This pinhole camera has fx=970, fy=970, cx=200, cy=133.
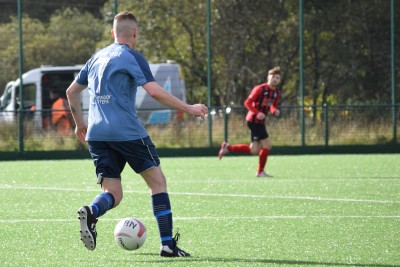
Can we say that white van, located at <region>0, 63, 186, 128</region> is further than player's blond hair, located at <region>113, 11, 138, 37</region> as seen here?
Yes

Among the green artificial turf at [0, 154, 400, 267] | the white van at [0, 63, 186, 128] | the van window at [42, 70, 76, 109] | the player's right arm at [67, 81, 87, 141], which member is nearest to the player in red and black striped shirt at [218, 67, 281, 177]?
the green artificial turf at [0, 154, 400, 267]

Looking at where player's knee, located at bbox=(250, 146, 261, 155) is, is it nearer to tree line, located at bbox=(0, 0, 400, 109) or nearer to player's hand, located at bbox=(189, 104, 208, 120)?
tree line, located at bbox=(0, 0, 400, 109)

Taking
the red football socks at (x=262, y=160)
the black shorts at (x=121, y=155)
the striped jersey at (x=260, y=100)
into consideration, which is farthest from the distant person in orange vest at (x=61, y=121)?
the black shorts at (x=121, y=155)

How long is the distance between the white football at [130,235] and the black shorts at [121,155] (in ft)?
1.28

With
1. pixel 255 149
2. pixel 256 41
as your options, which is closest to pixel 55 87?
pixel 256 41

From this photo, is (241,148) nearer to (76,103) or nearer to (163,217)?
(76,103)

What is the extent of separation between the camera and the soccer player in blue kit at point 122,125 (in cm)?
708

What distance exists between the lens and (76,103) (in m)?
7.67

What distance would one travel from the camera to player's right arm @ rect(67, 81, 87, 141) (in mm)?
7594

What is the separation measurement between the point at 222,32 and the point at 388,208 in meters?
18.7

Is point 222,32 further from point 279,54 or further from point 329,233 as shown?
point 329,233

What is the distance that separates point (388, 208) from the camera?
10211 mm

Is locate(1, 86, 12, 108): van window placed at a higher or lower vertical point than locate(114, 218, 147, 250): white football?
higher

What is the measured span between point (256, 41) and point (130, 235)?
22.4 metres
